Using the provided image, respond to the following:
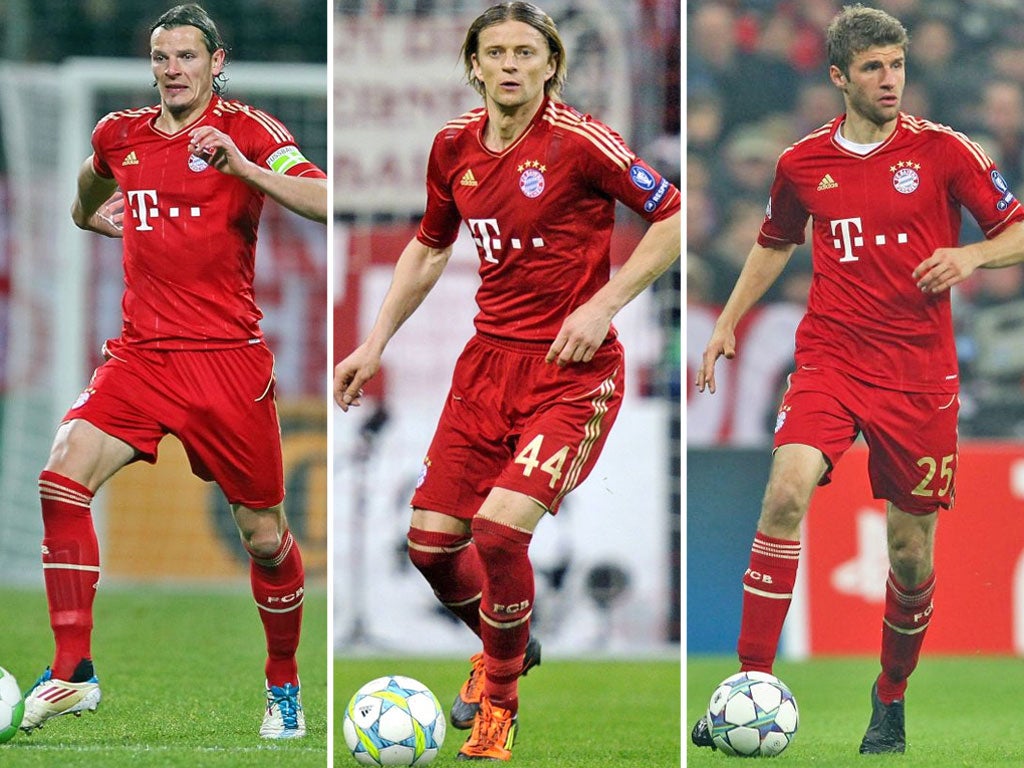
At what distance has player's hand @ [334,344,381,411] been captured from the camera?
193 inches

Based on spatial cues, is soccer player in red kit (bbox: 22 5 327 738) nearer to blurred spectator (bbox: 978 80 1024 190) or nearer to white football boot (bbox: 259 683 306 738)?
white football boot (bbox: 259 683 306 738)

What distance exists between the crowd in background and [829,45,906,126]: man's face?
1.46 metres

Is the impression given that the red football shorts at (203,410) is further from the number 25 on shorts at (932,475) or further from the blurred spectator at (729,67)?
the blurred spectator at (729,67)

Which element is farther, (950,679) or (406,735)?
(950,679)

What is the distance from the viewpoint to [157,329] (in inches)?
200

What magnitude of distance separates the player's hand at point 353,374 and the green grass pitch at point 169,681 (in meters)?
1.02

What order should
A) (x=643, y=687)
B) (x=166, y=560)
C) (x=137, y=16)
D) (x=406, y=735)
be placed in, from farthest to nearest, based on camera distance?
(x=137, y=16), (x=166, y=560), (x=643, y=687), (x=406, y=735)

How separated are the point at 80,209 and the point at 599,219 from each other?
1.68 m

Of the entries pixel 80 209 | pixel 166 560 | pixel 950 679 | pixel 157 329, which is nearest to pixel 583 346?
pixel 157 329

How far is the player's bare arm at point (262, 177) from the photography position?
15.1ft

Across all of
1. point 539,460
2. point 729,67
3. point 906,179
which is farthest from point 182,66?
point 729,67

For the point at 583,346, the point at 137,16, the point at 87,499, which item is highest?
the point at 137,16

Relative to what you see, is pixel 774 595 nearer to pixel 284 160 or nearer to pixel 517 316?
pixel 517 316

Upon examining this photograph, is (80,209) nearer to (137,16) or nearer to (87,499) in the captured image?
(87,499)
